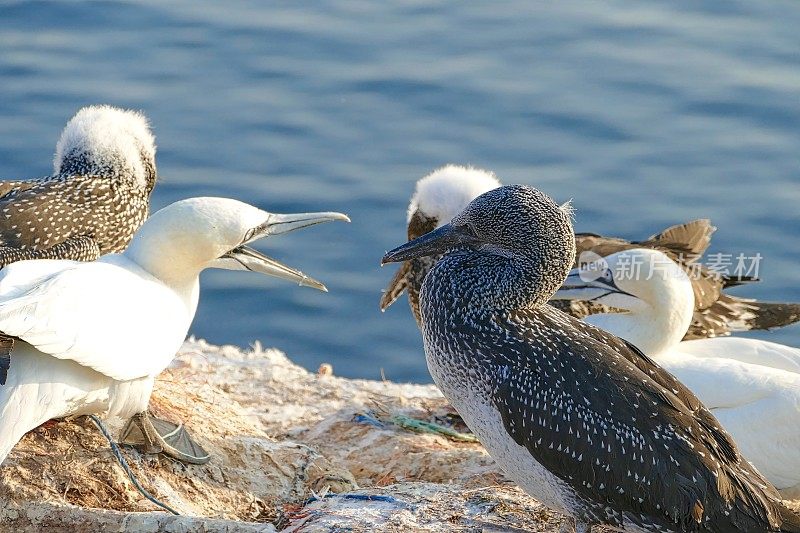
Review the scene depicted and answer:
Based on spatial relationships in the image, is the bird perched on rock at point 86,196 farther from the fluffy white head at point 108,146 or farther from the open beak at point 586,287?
the open beak at point 586,287

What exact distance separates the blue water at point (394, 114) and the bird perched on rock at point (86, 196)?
2.61 metres

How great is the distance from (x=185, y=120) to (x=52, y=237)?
4.92 metres

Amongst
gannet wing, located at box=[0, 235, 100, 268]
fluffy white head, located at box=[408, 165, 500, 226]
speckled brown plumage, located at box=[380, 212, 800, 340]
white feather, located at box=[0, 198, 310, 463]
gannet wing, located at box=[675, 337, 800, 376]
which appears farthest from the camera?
fluffy white head, located at box=[408, 165, 500, 226]

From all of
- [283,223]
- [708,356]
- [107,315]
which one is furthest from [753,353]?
[107,315]

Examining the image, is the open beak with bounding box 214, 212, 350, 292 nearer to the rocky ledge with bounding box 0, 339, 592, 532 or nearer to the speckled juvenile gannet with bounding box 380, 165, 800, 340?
the rocky ledge with bounding box 0, 339, 592, 532

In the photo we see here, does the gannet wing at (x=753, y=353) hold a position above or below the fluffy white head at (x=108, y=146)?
below

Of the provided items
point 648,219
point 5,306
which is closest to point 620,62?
point 648,219

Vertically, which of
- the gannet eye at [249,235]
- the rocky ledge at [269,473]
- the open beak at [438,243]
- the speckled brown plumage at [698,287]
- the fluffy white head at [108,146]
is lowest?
the rocky ledge at [269,473]

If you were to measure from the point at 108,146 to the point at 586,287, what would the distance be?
292cm

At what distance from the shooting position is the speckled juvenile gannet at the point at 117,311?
5.74m

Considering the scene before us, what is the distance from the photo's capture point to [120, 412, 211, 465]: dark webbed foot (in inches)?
255

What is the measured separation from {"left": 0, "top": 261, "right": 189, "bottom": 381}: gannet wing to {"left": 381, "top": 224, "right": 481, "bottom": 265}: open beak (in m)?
1.05

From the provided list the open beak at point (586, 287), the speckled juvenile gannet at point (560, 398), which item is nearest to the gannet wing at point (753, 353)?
the open beak at point (586, 287)

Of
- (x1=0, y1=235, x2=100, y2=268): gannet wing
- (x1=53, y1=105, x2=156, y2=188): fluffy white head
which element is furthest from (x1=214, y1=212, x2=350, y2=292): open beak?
(x1=53, y1=105, x2=156, y2=188): fluffy white head
